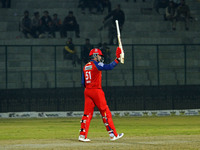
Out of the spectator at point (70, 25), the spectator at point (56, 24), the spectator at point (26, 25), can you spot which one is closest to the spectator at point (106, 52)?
the spectator at point (70, 25)

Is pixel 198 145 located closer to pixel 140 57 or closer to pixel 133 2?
pixel 140 57

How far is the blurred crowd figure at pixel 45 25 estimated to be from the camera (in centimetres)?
3400

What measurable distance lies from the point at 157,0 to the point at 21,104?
47.3 ft

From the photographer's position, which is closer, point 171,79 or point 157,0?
point 171,79

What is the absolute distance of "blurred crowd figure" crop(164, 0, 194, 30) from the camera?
35469 mm

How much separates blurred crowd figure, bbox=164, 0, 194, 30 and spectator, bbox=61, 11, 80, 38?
646 centimetres

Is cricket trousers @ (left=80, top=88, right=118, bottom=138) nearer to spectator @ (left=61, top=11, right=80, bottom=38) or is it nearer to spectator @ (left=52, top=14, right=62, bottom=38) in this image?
spectator @ (left=61, top=11, right=80, bottom=38)

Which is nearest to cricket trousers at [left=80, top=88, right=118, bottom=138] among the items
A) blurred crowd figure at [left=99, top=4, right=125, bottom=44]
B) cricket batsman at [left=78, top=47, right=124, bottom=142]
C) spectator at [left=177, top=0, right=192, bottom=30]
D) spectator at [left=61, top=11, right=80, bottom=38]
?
cricket batsman at [left=78, top=47, right=124, bottom=142]

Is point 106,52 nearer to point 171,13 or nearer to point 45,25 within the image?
point 45,25

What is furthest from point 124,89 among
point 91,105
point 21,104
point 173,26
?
point 91,105

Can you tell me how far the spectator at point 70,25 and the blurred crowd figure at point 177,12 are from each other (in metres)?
6.46

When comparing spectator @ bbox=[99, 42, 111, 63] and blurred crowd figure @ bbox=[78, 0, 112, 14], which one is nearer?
spectator @ bbox=[99, 42, 111, 63]

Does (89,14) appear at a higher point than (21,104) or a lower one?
higher

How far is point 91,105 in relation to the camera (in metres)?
14.0
